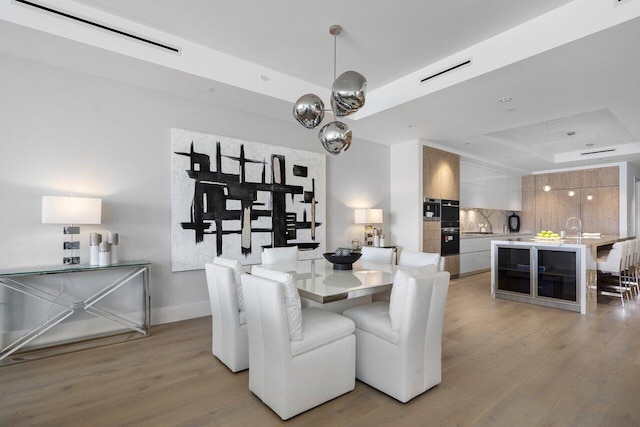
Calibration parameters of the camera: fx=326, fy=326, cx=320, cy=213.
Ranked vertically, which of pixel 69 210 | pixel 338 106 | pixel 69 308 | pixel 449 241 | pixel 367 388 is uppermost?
pixel 338 106

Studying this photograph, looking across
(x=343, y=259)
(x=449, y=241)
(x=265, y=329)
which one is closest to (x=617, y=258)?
(x=449, y=241)

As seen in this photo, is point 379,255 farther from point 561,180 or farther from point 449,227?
point 561,180

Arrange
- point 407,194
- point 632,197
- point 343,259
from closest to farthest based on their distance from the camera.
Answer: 1. point 343,259
2. point 407,194
3. point 632,197

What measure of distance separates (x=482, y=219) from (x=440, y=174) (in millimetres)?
3052

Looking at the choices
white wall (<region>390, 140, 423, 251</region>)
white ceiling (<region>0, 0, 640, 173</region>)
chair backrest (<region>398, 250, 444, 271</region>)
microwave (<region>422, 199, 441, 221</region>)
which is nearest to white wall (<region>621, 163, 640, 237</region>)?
white ceiling (<region>0, 0, 640, 173</region>)

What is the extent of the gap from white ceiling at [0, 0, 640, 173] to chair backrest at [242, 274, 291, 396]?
233cm

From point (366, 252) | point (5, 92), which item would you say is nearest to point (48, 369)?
point (5, 92)

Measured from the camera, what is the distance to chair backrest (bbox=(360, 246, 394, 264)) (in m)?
3.71

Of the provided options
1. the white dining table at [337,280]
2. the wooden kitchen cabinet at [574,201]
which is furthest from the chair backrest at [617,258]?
the wooden kitchen cabinet at [574,201]

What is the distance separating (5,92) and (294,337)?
3.38m

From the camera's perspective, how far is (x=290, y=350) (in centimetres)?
191

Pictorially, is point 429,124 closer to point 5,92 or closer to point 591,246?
point 591,246

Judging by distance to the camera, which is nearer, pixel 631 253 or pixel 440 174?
pixel 631 253

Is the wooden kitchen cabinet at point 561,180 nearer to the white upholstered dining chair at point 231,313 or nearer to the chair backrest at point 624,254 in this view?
the chair backrest at point 624,254
